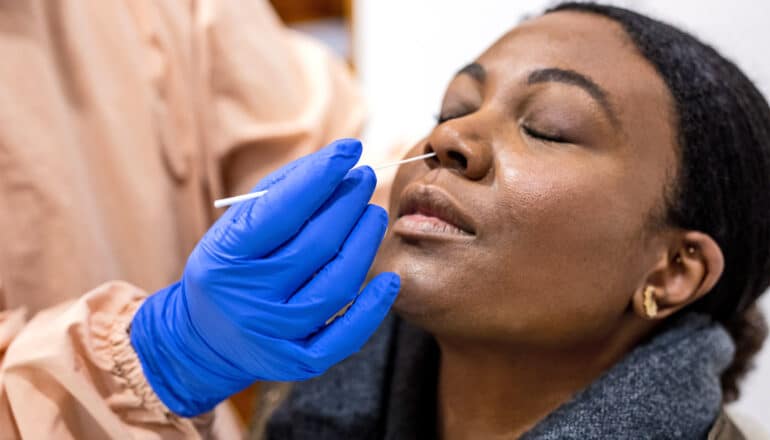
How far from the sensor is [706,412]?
874mm

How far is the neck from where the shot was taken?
92cm

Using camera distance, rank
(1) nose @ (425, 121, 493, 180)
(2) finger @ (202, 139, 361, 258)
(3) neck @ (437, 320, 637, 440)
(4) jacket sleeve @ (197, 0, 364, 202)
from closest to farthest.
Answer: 1. (2) finger @ (202, 139, 361, 258)
2. (1) nose @ (425, 121, 493, 180)
3. (3) neck @ (437, 320, 637, 440)
4. (4) jacket sleeve @ (197, 0, 364, 202)

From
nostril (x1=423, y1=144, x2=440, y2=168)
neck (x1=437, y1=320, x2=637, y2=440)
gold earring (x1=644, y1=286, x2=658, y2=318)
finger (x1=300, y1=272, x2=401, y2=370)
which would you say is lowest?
neck (x1=437, y1=320, x2=637, y2=440)

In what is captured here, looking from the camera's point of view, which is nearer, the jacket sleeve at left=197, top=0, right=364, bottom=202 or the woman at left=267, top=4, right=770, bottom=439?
the woman at left=267, top=4, right=770, bottom=439

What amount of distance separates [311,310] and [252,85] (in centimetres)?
55

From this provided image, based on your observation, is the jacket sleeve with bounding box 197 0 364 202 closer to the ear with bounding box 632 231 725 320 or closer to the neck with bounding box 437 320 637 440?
the neck with bounding box 437 320 637 440

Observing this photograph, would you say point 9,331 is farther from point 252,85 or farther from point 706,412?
point 706,412

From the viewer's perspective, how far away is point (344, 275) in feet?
2.47

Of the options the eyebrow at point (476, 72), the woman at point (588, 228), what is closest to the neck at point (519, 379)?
the woman at point (588, 228)

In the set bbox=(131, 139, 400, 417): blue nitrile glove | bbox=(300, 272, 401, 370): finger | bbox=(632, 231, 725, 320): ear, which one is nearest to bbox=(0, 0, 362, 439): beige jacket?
bbox=(131, 139, 400, 417): blue nitrile glove

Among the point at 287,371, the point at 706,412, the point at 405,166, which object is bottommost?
the point at 706,412

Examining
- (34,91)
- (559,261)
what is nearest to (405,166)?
(559,261)

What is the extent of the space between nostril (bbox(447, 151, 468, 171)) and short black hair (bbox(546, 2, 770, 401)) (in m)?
0.24

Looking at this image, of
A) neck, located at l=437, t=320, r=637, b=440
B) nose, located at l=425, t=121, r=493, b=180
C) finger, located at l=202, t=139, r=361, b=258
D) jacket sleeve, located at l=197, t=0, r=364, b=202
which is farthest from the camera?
jacket sleeve, located at l=197, t=0, r=364, b=202
